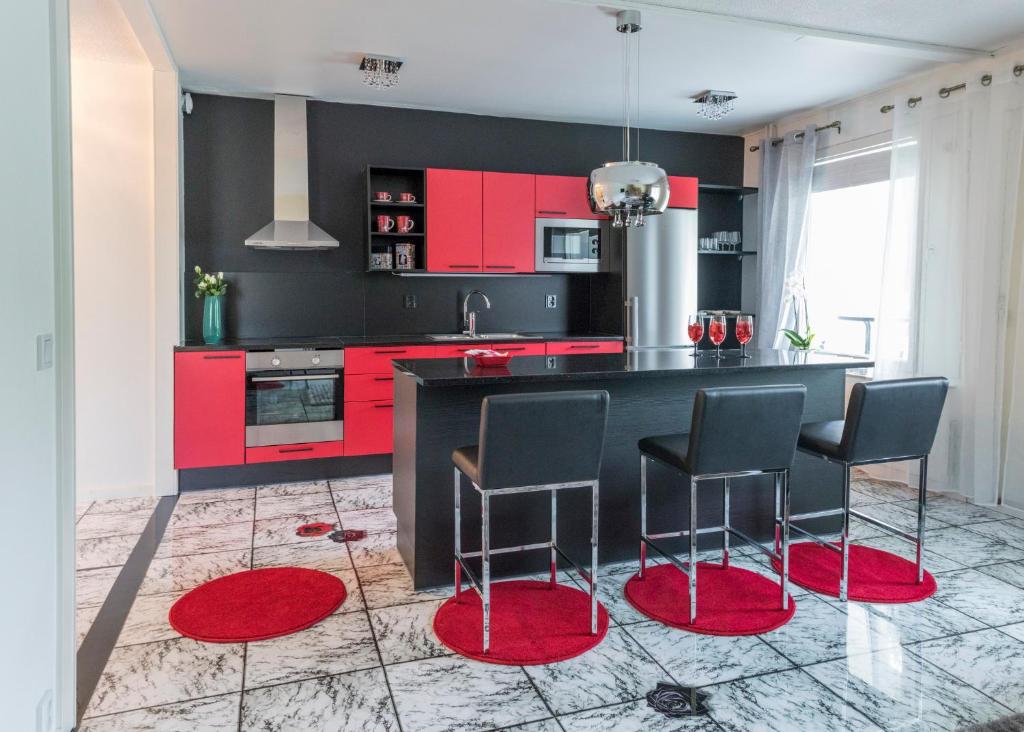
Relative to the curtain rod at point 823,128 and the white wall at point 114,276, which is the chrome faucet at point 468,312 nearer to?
the white wall at point 114,276

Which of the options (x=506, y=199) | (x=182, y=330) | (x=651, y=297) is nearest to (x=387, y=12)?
(x=506, y=199)

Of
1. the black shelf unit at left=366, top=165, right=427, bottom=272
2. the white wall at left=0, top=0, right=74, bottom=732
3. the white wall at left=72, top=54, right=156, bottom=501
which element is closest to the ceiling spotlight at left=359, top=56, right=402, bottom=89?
the black shelf unit at left=366, top=165, right=427, bottom=272

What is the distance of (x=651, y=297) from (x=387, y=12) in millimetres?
2919

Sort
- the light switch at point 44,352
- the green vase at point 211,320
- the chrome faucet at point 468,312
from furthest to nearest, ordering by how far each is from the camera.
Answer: the chrome faucet at point 468,312, the green vase at point 211,320, the light switch at point 44,352

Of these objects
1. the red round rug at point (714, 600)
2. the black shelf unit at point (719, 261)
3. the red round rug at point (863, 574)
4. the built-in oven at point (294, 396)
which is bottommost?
the red round rug at point (714, 600)

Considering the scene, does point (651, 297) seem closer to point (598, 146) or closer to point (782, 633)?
point (598, 146)

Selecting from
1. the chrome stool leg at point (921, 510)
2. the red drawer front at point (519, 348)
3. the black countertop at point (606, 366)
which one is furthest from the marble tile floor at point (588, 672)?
the red drawer front at point (519, 348)

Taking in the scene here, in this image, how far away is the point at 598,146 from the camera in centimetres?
612

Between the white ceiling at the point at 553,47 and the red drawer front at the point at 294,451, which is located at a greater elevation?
the white ceiling at the point at 553,47

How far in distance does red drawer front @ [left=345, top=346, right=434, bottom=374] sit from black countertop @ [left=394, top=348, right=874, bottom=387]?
1.71 metres

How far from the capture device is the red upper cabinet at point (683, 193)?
577 centimetres

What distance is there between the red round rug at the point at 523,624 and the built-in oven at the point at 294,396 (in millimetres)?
2221

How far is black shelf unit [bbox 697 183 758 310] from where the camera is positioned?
6.46 metres

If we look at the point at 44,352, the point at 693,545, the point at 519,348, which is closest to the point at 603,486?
the point at 693,545
